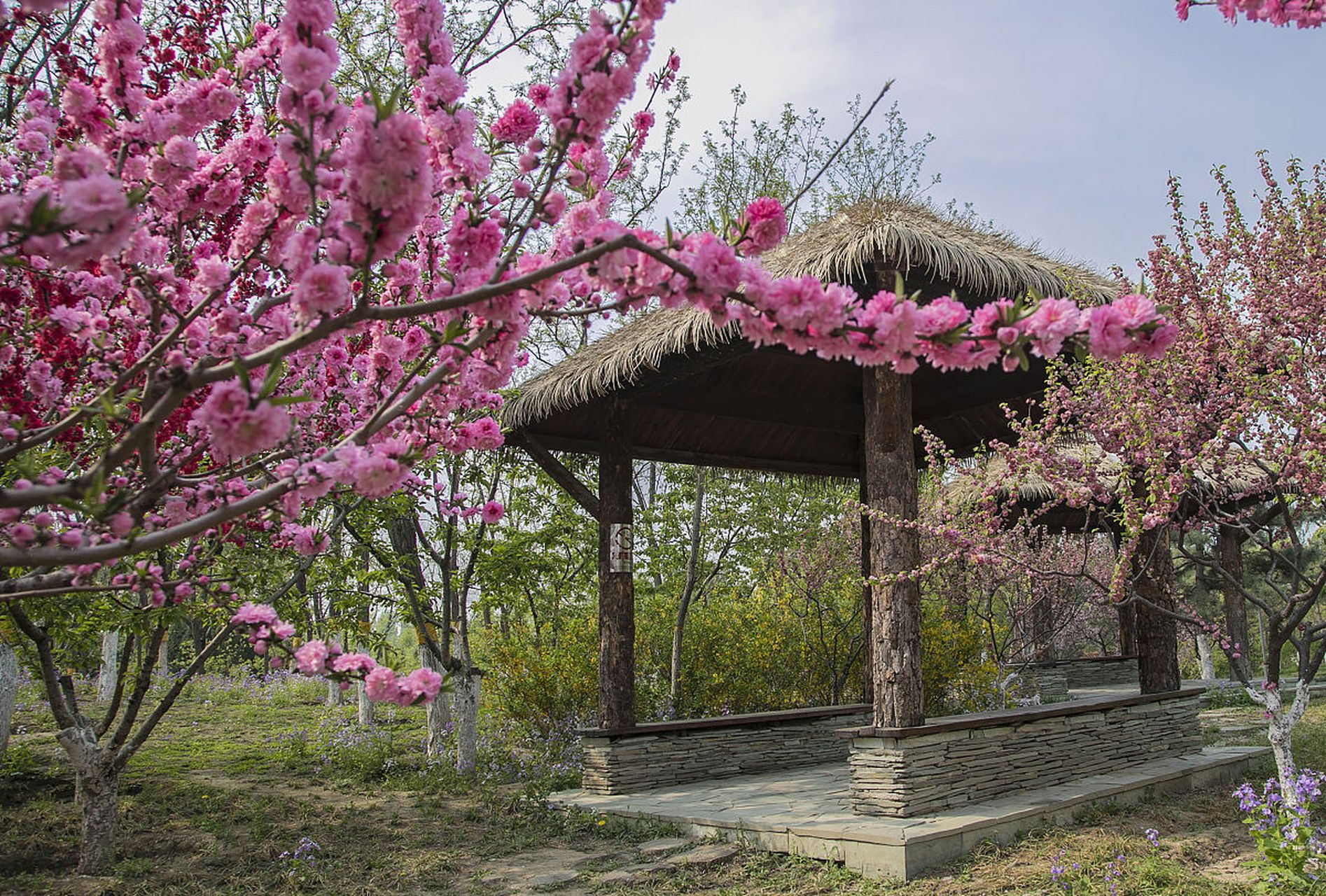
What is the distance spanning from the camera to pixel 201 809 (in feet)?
20.9

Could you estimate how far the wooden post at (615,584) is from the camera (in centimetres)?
659

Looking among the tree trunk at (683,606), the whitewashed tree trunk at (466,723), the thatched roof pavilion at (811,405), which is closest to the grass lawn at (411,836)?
the whitewashed tree trunk at (466,723)

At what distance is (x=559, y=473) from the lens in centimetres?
702

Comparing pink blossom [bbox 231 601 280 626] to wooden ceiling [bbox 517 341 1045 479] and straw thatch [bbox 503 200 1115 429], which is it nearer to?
straw thatch [bbox 503 200 1115 429]

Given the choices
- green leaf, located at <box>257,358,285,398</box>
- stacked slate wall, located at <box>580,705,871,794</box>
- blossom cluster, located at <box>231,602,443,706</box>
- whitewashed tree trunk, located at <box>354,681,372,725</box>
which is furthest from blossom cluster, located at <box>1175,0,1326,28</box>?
whitewashed tree trunk, located at <box>354,681,372,725</box>

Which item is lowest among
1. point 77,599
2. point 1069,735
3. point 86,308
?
point 1069,735

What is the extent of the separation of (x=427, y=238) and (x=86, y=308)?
1.07 metres

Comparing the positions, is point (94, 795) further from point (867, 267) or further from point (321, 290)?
point (867, 267)

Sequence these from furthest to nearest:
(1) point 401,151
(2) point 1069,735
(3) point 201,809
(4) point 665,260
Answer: (3) point 201,809 < (2) point 1069,735 < (4) point 665,260 < (1) point 401,151

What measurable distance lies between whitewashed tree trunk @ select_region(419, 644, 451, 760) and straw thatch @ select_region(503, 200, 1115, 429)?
11.3ft

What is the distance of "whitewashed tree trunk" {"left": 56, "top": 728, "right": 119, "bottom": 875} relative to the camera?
4.75 metres

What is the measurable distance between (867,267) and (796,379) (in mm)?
2431

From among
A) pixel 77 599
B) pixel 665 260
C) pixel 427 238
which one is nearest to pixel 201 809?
pixel 77 599

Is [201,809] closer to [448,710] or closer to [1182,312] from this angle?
[448,710]
